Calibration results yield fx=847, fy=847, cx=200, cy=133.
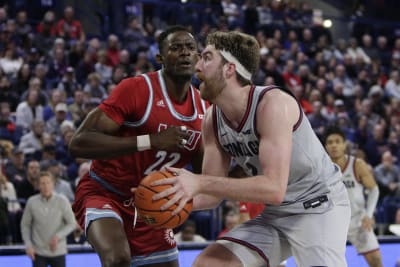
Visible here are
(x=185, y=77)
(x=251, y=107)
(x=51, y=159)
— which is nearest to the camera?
(x=251, y=107)

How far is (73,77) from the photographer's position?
43.6ft

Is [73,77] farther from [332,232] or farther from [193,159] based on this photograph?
[332,232]

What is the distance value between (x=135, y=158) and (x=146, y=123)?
257 millimetres

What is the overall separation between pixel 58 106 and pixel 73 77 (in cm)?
164

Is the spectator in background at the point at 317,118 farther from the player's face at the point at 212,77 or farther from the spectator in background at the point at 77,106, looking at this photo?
the player's face at the point at 212,77

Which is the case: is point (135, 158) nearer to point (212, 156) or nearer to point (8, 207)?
point (212, 156)

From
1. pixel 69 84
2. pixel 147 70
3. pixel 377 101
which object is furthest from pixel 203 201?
pixel 377 101

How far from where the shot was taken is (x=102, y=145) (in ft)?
17.2

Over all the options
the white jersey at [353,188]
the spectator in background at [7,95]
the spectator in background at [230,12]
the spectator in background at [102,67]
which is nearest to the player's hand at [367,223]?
the white jersey at [353,188]

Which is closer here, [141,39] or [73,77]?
[73,77]

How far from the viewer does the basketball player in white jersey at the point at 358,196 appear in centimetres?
873

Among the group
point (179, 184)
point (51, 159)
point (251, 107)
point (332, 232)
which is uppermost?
point (251, 107)

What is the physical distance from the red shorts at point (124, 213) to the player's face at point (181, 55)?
92 cm

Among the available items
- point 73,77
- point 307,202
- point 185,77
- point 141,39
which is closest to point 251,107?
point 307,202
